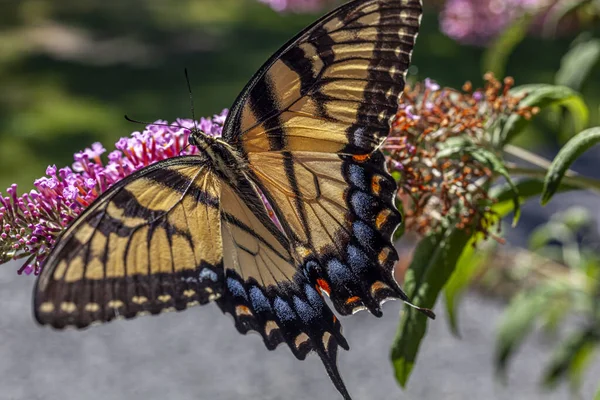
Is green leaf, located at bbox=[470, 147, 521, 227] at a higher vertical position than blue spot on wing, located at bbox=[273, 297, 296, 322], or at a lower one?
higher

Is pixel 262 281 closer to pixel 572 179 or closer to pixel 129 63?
pixel 572 179

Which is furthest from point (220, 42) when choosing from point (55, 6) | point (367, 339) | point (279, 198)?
point (279, 198)

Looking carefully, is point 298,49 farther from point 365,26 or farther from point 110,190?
point 110,190

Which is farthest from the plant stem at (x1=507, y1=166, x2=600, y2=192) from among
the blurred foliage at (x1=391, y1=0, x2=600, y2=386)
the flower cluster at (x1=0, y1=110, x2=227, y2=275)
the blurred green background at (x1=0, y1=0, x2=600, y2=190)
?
the blurred green background at (x1=0, y1=0, x2=600, y2=190)

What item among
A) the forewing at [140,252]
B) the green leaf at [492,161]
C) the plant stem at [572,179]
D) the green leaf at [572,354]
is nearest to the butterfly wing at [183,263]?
the forewing at [140,252]

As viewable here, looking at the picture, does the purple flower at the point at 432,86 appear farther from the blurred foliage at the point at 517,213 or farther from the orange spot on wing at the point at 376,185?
the orange spot on wing at the point at 376,185

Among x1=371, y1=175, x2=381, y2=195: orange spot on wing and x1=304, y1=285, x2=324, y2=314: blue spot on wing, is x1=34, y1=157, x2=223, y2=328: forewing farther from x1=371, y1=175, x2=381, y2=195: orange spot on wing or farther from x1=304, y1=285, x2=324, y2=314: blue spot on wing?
x1=371, y1=175, x2=381, y2=195: orange spot on wing

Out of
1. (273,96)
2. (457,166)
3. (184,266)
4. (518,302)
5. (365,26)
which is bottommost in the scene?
(518,302)
